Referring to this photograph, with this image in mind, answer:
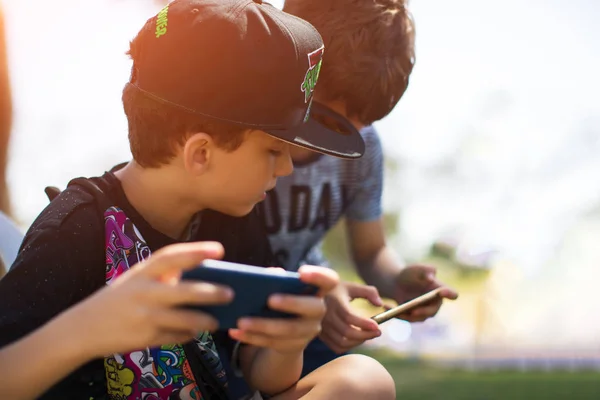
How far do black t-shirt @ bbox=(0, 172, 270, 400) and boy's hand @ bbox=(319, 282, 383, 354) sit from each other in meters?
0.33

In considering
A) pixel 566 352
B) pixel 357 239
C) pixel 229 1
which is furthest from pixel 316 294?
pixel 566 352

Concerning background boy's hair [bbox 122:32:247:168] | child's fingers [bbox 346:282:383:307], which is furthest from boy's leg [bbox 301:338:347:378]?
background boy's hair [bbox 122:32:247:168]

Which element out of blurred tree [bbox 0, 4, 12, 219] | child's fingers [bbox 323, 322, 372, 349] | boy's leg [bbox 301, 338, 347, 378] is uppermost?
blurred tree [bbox 0, 4, 12, 219]

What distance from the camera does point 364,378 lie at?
3.17 ft

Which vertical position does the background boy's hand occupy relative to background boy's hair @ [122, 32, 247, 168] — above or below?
below

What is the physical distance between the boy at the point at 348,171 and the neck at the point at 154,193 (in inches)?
11.9

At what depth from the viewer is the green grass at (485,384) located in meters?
2.00

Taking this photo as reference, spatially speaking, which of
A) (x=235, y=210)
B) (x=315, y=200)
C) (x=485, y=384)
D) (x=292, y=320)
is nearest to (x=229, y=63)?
(x=235, y=210)

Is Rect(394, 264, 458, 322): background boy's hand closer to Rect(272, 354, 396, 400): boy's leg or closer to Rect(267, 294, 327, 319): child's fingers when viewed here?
Rect(272, 354, 396, 400): boy's leg

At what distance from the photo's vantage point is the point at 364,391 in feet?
3.14

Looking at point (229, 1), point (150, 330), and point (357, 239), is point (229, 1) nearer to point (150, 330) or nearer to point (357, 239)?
point (150, 330)

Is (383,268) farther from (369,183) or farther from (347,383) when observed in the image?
(347,383)

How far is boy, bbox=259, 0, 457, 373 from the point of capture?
1242 millimetres

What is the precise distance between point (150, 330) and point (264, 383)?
37 centimetres
